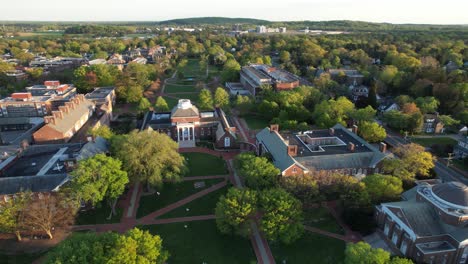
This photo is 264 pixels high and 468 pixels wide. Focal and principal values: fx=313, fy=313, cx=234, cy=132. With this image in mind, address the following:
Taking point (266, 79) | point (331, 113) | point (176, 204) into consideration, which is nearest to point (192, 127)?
point (176, 204)

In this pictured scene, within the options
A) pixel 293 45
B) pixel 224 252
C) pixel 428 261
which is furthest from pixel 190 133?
pixel 293 45

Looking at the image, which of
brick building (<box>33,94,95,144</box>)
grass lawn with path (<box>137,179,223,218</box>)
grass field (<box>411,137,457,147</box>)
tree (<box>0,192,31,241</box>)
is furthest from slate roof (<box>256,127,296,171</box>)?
brick building (<box>33,94,95,144</box>)

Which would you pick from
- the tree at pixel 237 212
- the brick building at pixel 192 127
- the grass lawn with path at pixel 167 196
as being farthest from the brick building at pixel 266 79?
the tree at pixel 237 212

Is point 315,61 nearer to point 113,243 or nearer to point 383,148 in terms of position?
point 383,148

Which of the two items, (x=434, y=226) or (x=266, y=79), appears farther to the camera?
(x=266, y=79)

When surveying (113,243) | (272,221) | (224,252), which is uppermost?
(113,243)

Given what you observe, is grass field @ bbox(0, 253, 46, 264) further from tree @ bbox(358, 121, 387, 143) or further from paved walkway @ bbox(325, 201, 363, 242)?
tree @ bbox(358, 121, 387, 143)

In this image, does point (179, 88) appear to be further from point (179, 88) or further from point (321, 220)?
point (321, 220)
